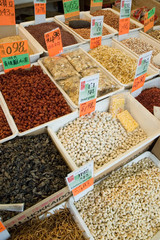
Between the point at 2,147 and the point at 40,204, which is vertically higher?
the point at 2,147

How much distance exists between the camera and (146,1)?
12.1 feet

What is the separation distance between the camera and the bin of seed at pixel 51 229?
135 centimetres

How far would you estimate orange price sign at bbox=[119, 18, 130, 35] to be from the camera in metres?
2.82

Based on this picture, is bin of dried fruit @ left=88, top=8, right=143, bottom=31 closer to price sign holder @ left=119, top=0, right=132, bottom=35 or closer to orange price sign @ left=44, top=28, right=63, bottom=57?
price sign holder @ left=119, top=0, right=132, bottom=35

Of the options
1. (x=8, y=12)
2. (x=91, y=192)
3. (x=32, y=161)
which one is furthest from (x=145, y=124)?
(x=8, y=12)

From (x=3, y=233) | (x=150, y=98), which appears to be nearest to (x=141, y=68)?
(x=150, y=98)

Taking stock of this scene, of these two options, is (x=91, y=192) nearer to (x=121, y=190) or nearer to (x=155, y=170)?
(x=121, y=190)

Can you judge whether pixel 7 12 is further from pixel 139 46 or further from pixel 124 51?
pixel 139 46

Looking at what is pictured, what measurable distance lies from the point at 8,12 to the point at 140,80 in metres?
1.94

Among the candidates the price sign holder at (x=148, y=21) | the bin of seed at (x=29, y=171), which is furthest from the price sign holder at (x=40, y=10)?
the bin of seed at (x=29, y=171)

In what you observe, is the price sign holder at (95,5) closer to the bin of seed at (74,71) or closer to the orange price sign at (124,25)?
the orange price sign at (124,25)

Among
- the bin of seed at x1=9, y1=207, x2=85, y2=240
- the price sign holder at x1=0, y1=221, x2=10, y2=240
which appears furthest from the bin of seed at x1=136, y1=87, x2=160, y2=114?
the price sign holder at x1=0, y1=221, x2=10, y2=240

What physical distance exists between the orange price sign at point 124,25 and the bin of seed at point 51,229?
2616mm

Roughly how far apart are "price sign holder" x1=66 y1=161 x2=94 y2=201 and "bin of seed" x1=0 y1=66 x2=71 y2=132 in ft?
Answer: 2.20
